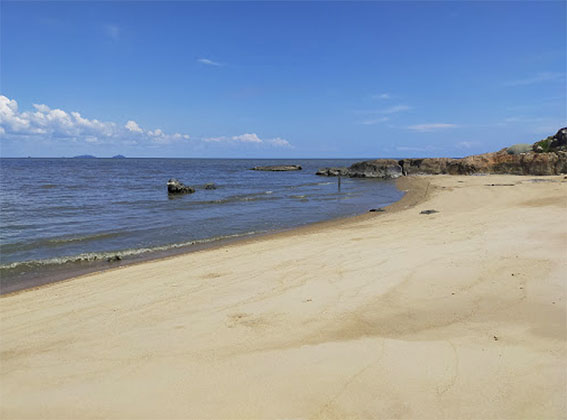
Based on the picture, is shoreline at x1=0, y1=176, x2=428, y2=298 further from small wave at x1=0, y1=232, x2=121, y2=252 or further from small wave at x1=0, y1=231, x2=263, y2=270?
small wave at x1=0, y1=232, x2=121, y2=252

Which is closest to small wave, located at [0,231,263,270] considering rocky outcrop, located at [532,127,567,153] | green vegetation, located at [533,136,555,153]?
rocky outcrop, located at [532,127,567,153]

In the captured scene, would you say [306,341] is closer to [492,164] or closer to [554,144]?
[492,164]

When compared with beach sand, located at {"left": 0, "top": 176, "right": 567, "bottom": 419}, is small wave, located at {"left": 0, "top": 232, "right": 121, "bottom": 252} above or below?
below

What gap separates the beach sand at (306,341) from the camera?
2.69m

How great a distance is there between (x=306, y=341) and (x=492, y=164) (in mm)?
38593

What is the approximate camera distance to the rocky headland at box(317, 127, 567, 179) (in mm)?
31203

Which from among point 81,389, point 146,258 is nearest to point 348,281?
point 81,389

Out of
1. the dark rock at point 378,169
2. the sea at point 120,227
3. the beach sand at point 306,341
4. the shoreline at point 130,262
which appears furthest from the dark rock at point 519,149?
the beach sand at point 306,341

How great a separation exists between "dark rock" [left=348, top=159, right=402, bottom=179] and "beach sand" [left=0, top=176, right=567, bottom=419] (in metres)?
38.5

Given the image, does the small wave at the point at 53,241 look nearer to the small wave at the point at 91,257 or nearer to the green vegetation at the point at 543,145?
the small wave at the point at 91,257

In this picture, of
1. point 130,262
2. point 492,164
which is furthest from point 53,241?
point 492,164

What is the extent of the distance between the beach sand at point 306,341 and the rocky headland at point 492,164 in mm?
27692

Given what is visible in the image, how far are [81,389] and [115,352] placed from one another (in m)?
0.64

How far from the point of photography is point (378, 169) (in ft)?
148
